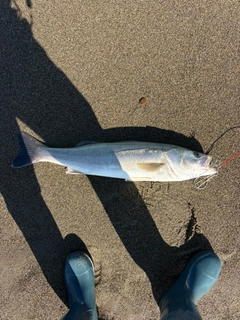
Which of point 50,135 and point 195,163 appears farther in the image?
point 50,135

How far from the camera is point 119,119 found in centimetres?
281

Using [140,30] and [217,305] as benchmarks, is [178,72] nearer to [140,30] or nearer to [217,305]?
[140,30]

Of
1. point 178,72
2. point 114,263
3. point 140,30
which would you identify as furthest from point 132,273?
point 140,30

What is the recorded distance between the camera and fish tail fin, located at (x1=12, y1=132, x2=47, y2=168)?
105 inches

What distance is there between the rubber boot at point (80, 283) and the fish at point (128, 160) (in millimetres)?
1063

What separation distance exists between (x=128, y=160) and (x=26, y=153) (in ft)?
3.86

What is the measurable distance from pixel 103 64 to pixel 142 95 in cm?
60

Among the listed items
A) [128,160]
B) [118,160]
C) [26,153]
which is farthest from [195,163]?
[26,153]

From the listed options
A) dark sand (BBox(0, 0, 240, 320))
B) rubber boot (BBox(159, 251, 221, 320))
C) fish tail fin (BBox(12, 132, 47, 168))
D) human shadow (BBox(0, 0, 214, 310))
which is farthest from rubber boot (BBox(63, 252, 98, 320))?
fish tail fin (BBox(12, 132, 47, 168))

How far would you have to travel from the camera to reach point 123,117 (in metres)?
2.80

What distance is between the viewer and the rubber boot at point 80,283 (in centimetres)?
272

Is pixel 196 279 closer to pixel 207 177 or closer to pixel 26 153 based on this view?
pixel 207 177

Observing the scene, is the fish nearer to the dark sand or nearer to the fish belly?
the fish belly

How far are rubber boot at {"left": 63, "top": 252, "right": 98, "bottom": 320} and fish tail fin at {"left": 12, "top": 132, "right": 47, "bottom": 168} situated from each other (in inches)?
48.2
